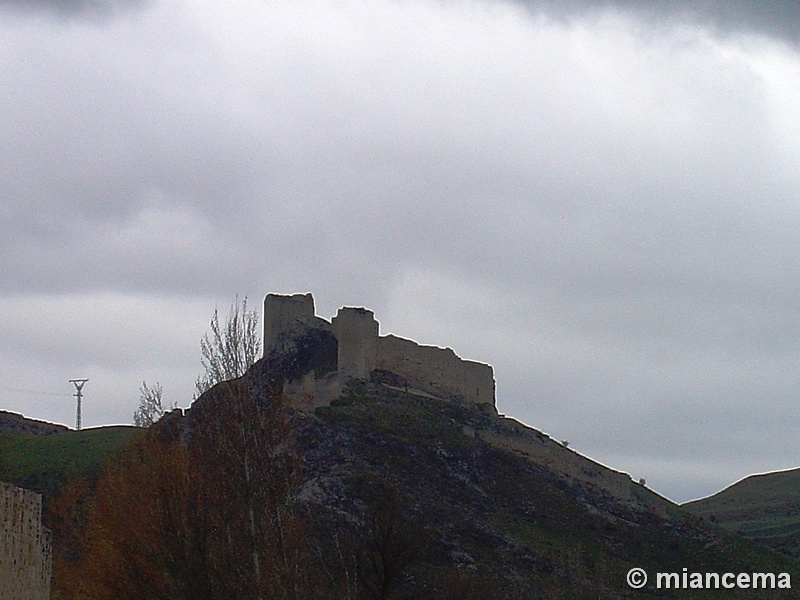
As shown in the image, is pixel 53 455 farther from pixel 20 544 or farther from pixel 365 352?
pixel 20 544

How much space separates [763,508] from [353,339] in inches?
1826

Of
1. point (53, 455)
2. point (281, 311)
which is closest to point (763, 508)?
point (281, 311)

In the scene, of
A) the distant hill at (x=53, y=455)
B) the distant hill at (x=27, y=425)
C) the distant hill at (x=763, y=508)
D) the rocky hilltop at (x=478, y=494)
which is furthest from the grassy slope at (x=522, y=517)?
the distant hill at (x=27, y=425)

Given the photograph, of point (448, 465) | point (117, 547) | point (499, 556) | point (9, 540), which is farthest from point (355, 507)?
point (9, 540)

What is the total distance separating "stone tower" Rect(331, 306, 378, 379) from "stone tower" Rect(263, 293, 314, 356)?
6.85ft

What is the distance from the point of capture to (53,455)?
64.7 m

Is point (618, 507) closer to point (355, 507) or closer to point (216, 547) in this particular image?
point (355, 507)

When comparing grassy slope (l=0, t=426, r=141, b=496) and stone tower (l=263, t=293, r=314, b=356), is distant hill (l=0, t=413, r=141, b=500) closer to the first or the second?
grassy slope (l=0, t=426, r=141, b=496)

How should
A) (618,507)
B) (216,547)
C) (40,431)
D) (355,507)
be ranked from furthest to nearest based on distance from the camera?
(40,431)
(618,507)
(355,507)
(216,547)

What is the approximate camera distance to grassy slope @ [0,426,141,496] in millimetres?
58650

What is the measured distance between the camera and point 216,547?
850 inches

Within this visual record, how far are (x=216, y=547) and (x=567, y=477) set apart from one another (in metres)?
47.3

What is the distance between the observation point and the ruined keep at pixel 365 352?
222 feet

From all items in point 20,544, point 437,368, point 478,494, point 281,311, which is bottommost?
point 20,544
